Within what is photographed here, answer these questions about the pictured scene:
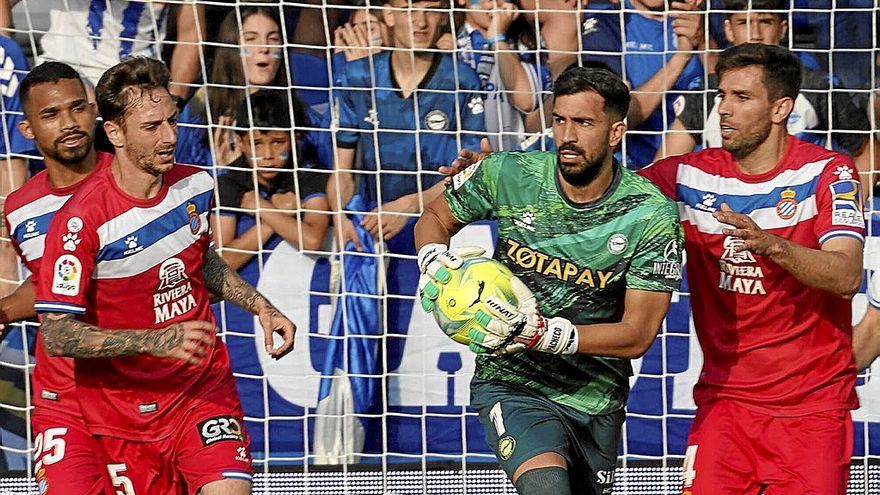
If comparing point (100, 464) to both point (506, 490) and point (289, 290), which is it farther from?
point (506, 490)

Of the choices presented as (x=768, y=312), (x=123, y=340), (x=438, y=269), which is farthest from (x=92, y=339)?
(x=768, y=312)

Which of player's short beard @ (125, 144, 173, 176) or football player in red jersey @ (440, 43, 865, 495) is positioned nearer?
player's short beard @ (125, 144, 173, 176)

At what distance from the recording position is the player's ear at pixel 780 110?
4.96 metres

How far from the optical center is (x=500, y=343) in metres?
4.27

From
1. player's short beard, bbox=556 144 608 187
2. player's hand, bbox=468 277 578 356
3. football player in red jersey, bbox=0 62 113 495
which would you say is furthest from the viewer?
football player in red jersey, bbox=0 62 113 495

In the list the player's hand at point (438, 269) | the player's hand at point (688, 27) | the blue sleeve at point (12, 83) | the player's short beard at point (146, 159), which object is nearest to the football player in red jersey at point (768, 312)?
the player's hand at point (438, 269)

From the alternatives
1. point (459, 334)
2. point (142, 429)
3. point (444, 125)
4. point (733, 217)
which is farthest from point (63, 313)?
point (444, 125)

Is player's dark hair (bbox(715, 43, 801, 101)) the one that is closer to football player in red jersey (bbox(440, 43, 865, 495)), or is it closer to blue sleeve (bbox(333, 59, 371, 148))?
football player in red jersey (bbox(440, 43, 865, 495))

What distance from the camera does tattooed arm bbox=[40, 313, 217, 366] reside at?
433 cm

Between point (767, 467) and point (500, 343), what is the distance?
1222 millimetres

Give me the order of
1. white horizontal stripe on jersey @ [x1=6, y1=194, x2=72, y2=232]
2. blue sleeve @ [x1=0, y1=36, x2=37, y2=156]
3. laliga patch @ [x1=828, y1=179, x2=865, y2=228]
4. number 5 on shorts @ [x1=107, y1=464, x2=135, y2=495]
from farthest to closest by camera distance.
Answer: blue sleeve @ [x1=0, y1=36, x2=37, y2=156]
white horizontal stripe on jersey @ [x1=6, y1=194, x2=72, y2=232]
number 5 on shorts @ [x1=107, y1=464, x2=135, y2=495]
laliga patch @ [x1=828, y1=179, x2=865, y2=228]

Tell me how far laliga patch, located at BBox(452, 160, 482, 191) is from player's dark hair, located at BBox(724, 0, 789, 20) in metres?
2.60

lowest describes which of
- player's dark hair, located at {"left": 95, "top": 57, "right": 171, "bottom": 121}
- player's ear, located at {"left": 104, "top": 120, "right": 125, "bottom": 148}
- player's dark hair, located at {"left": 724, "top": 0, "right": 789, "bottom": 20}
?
player's ear, located at {"left": 104, "top": 120, "right": 125, "bottom": 148}

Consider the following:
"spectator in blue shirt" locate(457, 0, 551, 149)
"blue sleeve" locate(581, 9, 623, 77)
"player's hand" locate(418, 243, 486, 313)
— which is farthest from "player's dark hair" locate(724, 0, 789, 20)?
"player's hand" locate(418, 243, 486, 313)
